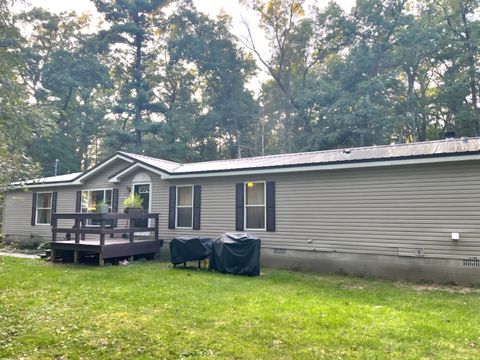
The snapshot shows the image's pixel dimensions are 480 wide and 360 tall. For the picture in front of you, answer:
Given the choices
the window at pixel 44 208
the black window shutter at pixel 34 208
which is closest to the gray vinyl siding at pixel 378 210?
the window at pixel 44 208

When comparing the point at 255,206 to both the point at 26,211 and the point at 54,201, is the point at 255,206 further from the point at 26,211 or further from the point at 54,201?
the point at 26,211

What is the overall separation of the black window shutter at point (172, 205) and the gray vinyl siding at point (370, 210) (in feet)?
2.40

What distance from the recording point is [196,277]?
7.52 meters

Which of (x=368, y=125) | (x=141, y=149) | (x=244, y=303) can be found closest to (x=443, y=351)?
(x=244, y=303)

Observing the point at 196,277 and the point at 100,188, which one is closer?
the point at 196,277

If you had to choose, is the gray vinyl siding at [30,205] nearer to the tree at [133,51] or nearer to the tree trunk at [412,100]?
the tree at [133,51]

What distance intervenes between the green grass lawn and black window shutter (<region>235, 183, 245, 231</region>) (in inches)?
112

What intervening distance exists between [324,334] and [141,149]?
24.1m

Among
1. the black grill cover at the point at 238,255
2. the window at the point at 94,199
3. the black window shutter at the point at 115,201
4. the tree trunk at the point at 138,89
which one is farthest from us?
the tree trunk at the point at 138,89

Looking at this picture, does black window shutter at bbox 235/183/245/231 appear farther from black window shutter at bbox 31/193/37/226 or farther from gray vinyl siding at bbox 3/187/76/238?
black window shutter at bbox 31/193/37/226

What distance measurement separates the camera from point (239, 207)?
32.8 feet

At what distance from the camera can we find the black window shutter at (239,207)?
32.6 ft

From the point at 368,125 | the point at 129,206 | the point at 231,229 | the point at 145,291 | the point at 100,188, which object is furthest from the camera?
the point at 368,125

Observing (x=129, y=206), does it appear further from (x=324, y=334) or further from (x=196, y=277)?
(x=324, y=334)
